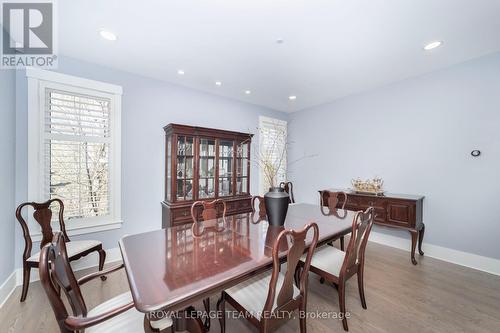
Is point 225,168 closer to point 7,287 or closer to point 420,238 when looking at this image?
point 7,287

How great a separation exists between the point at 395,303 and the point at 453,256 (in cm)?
163

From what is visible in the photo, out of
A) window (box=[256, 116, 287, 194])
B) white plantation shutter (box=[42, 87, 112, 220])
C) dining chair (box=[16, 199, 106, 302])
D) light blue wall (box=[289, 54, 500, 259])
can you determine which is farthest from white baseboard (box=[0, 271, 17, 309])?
light blue wall (box=[289, 54, 500, 259])

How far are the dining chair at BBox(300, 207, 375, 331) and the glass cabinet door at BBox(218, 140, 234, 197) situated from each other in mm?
1949

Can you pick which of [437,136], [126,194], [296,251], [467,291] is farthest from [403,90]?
[126,194]

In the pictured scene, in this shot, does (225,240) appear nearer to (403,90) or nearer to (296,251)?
(296,251)

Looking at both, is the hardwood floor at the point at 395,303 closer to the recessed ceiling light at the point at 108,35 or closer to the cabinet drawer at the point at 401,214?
the cabinet drawer at the point at 401,214

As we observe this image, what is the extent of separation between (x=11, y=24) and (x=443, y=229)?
5644 millimetres

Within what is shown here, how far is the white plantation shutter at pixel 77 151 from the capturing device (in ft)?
8.09

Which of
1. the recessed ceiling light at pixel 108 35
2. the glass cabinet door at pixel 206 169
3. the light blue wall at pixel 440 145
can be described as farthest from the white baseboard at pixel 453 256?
the recessed ceiling light at pixel 108 35

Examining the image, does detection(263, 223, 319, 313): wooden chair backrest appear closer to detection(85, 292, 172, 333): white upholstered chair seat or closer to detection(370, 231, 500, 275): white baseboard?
detection(85, 292, 172, 333): white upholstered chair seat

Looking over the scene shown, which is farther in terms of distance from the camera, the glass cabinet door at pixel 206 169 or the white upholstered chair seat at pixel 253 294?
the glass cabinet door at pixel 206 169

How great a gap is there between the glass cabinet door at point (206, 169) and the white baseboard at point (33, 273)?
56.3 inches

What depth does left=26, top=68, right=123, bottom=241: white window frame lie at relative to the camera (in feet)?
7.68

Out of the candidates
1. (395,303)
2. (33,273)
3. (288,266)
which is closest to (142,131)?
(33,273)
